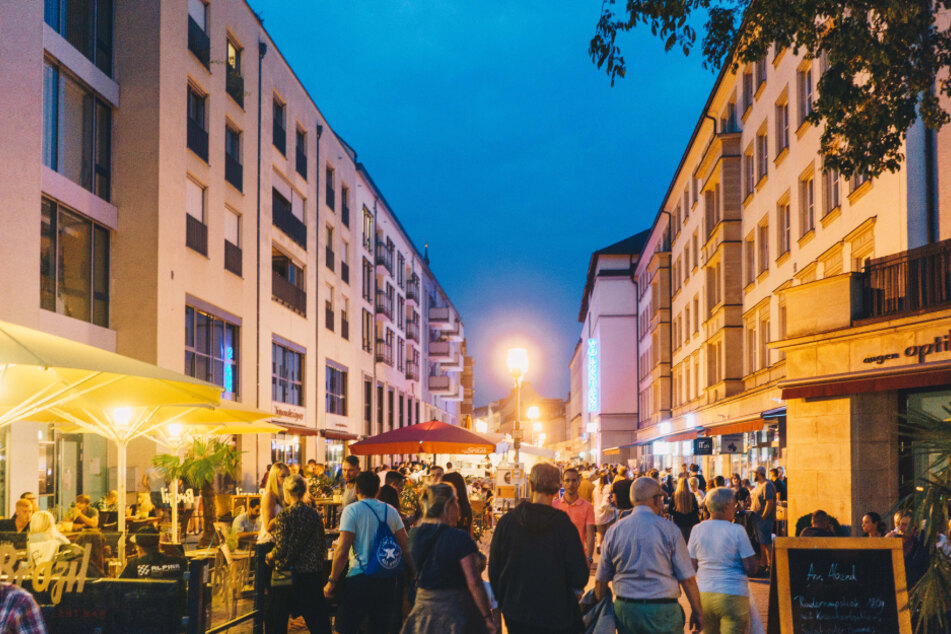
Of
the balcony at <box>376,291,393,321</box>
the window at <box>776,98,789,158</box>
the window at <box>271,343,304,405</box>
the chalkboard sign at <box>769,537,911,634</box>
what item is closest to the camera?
the chalkboard sign at <box>769,537,911,634</box>

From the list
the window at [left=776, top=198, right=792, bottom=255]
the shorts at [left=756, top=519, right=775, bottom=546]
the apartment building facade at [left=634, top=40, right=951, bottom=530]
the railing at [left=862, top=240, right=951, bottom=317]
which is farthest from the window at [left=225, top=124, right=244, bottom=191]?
the railing at [left=862, top=240, right=951, bottom=317]

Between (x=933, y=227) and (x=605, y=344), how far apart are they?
188ft

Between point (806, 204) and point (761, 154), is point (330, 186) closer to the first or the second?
point (761, 154)

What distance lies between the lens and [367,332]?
168ft

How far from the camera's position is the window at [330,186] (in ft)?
139

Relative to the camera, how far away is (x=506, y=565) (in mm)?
6074

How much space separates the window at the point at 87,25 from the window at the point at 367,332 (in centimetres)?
2887

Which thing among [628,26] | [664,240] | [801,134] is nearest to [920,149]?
[801,134]

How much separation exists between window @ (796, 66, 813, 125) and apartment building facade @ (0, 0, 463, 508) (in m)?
15.7

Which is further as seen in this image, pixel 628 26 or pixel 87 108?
pixel 87 108

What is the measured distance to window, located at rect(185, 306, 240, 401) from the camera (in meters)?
24.7

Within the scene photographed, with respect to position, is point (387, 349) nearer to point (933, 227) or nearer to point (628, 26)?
point (933, 227)

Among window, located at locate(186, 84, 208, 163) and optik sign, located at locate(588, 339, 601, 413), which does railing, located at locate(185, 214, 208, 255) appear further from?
optik sign, located at locate(588, 339, 601, 413)

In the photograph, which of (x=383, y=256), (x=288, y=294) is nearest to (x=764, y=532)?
(x=288, y=294)
